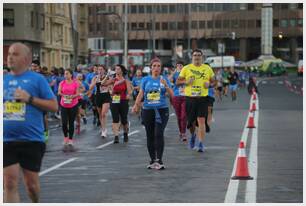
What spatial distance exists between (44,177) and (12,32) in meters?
52.4

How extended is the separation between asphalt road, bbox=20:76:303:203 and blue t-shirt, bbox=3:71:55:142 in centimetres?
198

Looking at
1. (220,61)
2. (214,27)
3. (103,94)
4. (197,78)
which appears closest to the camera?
(197,78)

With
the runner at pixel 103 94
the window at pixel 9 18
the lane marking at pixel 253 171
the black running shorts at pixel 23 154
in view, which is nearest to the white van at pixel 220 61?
the window at pixel 9 18

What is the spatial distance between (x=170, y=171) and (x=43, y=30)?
5975 centimetres

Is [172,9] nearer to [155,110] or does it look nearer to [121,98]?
[121,98]

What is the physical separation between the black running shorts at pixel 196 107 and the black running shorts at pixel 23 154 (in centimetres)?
778

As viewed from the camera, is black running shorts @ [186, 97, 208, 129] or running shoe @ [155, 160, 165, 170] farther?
black running shorts @ [186, 97, 208, 129]

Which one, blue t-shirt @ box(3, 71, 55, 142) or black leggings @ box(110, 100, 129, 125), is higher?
blue t-shirt @ box(3, 71, 55, 142)

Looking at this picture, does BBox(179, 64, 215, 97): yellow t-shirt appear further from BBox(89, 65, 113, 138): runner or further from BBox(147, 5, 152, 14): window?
BBox(147, 5, 152, 14): window

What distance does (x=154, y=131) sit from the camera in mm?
13773

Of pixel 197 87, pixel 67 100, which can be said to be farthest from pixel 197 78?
pixel 67 100

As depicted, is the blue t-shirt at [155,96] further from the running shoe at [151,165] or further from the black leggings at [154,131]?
the running shoe at [151,165]

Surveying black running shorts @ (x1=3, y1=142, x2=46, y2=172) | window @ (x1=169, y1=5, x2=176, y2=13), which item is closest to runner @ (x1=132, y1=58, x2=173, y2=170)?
black running shorts @ (x1=3, y1=142, x2=46, y2=172)

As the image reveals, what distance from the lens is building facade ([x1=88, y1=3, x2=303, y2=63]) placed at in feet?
459
